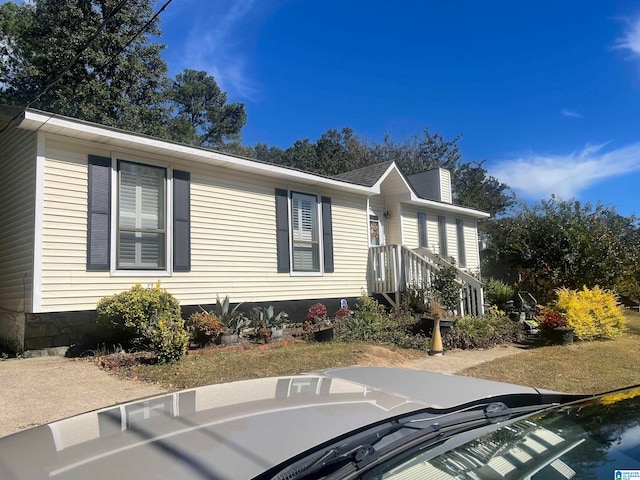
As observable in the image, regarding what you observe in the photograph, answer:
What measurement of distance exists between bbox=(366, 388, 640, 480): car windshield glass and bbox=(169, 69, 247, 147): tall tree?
36.7 m

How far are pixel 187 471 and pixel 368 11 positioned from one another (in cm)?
1181

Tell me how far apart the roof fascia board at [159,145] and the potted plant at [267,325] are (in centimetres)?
311

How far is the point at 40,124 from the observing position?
7422 mm

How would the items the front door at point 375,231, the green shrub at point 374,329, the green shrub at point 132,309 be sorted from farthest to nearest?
the front door at point 375,231
the green shrub at point 374,329
the green shrub at point 132,309

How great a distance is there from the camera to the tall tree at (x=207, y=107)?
36.6 m

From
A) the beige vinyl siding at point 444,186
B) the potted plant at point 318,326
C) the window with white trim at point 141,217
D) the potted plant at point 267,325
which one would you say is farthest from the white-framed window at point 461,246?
the window with white trim at point 141,217

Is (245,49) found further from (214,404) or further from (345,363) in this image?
(214,404)

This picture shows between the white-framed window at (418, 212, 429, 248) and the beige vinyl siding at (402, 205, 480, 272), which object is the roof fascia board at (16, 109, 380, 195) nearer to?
the beige vinyl siding at (402, 205, 480, 272)

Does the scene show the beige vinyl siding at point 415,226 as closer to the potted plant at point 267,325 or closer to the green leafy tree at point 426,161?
the potted plant at point 267,325

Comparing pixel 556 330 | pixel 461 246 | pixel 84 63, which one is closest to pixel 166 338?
pixel 556 330

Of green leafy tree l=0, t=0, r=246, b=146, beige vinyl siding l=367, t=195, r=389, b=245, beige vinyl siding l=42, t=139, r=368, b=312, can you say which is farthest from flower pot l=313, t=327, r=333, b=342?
green leafy tree l=0, t=0, r=246, b=146

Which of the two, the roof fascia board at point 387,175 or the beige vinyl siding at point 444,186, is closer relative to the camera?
the roof fascia board at point 387,175

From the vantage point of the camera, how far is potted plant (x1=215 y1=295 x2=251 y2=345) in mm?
8484

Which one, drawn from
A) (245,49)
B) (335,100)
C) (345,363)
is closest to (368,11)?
(245,49)
